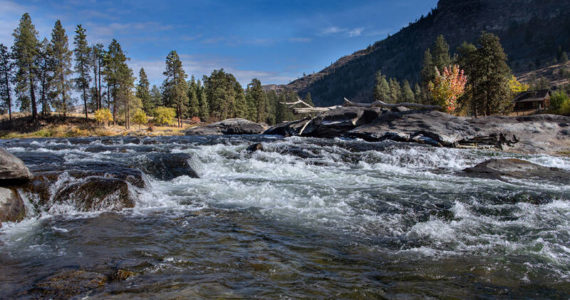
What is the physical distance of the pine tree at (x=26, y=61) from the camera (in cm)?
4616

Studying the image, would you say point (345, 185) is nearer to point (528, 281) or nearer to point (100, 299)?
point (528, 281)

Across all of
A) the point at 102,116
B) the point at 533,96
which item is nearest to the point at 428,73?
the point at 533,96

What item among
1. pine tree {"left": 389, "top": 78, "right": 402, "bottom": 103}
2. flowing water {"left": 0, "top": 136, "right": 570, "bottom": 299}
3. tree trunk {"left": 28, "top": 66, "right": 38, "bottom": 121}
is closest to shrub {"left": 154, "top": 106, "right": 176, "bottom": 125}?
tree trunk {"left": 28, "top": 66, "right": 38, "bottom": 121}

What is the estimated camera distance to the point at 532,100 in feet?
179

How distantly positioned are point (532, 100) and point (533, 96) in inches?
48.1

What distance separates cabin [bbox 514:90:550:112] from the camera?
53150 mm

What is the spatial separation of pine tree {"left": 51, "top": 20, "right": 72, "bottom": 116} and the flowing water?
173ft

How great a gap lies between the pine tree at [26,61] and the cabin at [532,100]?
83157mm

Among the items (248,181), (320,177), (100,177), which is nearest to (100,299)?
(100,177)

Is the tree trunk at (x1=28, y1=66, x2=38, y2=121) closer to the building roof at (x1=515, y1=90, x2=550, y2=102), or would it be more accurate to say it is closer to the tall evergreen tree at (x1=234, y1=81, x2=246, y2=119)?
the tall evergreen tree at (x1=234, y1=81, x2=246, y2=119)

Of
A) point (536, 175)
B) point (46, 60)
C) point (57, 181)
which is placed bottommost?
point (536, 175)

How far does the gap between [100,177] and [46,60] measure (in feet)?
183

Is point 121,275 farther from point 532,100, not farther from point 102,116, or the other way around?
point 532,100

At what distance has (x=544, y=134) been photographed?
64.0ft
